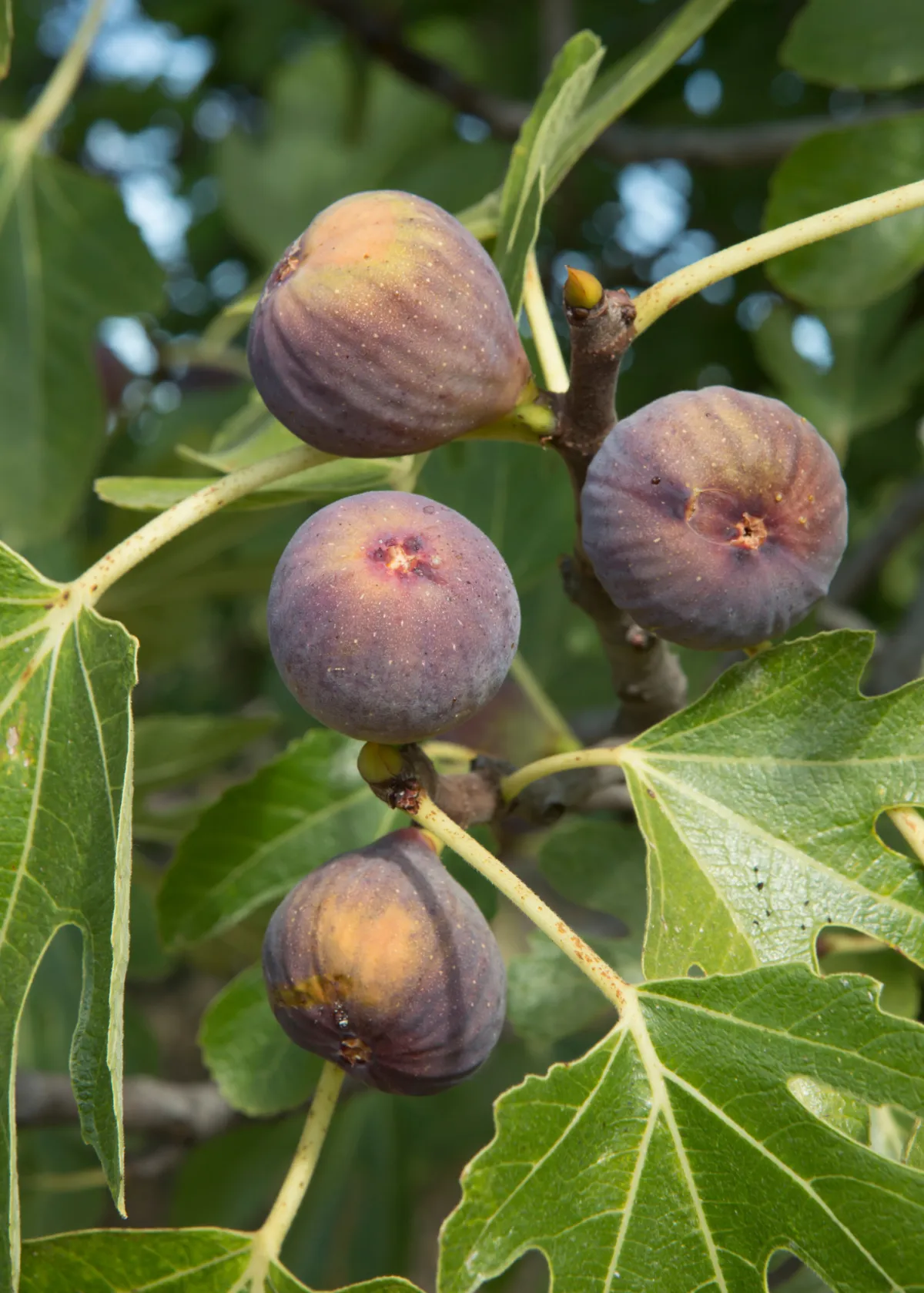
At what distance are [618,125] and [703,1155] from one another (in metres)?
2.53

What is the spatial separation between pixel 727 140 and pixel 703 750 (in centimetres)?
184

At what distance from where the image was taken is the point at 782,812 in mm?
1249

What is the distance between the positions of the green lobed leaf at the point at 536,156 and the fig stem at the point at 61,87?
1149 millimetres

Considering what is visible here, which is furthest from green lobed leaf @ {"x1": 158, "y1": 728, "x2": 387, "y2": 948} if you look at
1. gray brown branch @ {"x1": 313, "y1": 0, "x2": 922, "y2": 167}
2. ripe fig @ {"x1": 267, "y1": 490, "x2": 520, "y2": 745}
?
gray brown branch @ {"x1": 313, "y1": 0, "x2": 922, "y2": 167}

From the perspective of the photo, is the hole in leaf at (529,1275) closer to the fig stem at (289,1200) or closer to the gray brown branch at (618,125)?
the fig stem at (289,1200)

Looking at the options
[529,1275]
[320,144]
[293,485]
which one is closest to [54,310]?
[293,485]

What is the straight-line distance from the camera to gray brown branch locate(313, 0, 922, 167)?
265cm

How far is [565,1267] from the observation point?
110 centimetres

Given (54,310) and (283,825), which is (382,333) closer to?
(283,825)

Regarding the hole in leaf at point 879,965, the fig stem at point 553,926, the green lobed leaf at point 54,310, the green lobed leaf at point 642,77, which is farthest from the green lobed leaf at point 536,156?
the green lobed leaf at point 54,310

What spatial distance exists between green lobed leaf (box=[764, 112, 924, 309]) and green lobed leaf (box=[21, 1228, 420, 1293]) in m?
1.50

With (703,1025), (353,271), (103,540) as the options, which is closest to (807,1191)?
(703,1025)

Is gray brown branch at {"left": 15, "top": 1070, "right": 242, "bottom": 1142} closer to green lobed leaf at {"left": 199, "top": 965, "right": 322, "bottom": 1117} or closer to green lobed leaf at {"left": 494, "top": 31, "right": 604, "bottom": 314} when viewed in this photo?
green lobed leaf at {"left": 199, "top": 965, "right": 322, "bottom": 1117}

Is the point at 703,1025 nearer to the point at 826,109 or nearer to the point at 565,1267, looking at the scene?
the point at 565,1267
